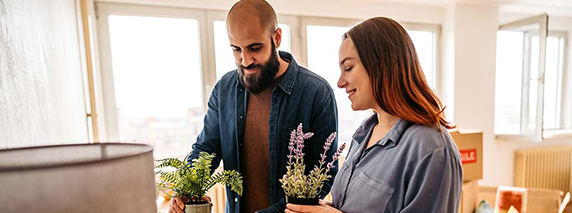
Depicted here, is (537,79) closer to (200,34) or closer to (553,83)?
(553,83)

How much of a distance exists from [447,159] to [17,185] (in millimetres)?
807

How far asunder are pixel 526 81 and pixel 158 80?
13.6 feet

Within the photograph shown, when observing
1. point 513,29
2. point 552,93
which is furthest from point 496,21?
point 552,93

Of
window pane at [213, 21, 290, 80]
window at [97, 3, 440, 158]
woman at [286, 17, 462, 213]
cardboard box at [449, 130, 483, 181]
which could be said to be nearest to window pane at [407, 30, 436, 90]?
cardboard box at [449, 130, 483, 181]

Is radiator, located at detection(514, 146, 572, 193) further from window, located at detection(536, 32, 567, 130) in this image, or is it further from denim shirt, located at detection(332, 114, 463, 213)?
denim shirt, located at detection(332, 114, 463, 213)

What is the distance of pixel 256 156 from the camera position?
127 cm

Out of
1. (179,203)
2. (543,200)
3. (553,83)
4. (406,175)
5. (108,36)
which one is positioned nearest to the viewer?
(406,175)

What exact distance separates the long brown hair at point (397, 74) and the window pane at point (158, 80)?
2.04 m

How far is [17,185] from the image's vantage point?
327 mm

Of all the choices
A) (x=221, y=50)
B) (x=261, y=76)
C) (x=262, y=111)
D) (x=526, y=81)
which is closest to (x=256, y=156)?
(x=262, y=111)

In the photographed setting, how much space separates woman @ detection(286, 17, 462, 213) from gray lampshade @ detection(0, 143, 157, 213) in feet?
1.66

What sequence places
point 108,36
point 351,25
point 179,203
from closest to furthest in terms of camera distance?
point 179,203
point 108,36
point 351,25

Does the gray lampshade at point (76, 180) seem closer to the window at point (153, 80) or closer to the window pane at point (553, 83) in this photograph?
the window at point (153, 80)

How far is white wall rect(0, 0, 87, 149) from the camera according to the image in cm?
68
